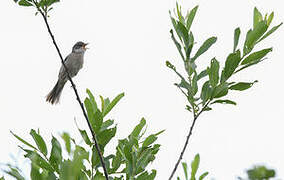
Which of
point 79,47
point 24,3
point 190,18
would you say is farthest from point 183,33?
point 79,47

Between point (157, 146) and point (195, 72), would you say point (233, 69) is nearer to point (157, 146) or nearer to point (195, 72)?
point (195, 72)

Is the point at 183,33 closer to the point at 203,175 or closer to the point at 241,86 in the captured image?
the point at 241,86

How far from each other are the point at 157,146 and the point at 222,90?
1.97 ft

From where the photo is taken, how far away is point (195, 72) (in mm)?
3109

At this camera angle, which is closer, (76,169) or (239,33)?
(76,169)

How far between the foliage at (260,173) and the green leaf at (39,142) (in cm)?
210

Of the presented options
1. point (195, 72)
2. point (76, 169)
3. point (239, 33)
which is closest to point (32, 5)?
point (195, 72)

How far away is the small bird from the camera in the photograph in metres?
8.84

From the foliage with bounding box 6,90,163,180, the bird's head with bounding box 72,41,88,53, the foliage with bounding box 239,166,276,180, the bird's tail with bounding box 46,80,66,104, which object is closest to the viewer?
the foliage with bounding box 239,166,276,180

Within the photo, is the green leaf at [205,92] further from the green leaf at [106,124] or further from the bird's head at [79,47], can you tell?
the bird's head at [79,47]

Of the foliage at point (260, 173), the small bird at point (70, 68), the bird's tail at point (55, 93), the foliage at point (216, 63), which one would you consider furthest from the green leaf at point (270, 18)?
the bird's tail at point (55, 93)

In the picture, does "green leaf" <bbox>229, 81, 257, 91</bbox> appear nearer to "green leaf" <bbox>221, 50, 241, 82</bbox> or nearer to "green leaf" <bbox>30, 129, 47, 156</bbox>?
"green leaf" <bbox>221, 50, 241, 82</bbox>

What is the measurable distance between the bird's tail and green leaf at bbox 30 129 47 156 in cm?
586

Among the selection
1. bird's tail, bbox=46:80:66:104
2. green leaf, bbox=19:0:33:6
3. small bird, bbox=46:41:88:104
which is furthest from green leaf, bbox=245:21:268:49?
bird's tail, bbox=46:80:66:104
